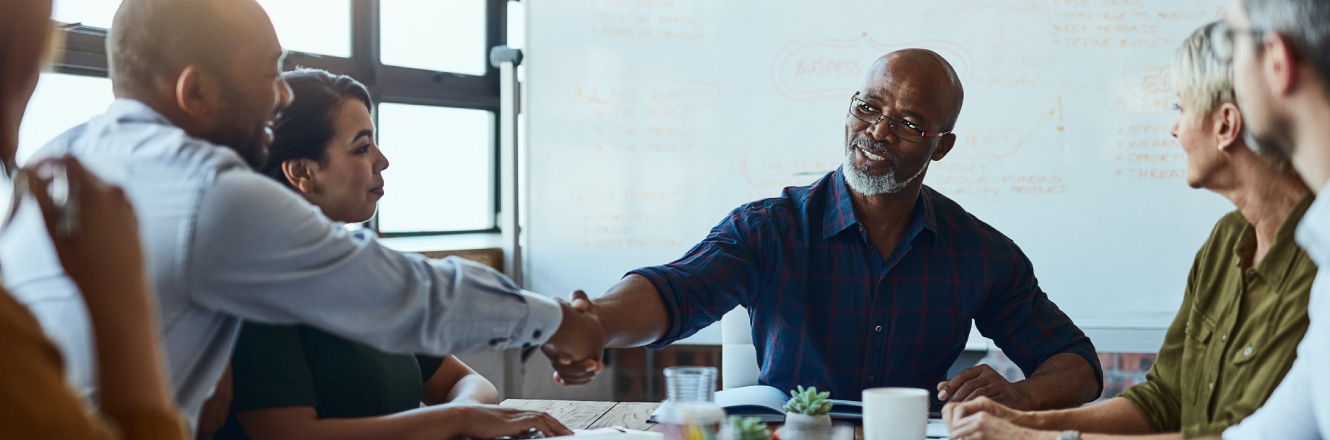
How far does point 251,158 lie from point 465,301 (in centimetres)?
35

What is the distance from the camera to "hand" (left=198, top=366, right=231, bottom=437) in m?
1.40

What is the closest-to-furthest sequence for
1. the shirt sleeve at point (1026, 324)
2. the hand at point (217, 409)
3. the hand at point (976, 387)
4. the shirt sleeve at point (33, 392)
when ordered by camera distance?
1. the shirt sleeve at point (33, 392)
2. the hand at point (217, 409)
3. the hand at point (976, 387)
4. the shirt sleeve at point (1026, 324)

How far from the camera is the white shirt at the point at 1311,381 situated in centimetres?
Result: 99

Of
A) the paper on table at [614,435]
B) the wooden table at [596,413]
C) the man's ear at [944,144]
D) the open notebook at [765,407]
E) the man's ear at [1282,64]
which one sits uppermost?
the man's ear at [1282,64]

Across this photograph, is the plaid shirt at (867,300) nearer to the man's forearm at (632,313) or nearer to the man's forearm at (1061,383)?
the man's forearm at (1061,383)

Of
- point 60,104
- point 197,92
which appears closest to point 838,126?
point 60,104

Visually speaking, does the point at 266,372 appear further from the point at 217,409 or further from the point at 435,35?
the point at 435,35

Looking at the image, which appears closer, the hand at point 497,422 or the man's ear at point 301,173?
the hand at point 497,422

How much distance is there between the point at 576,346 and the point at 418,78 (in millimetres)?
2202

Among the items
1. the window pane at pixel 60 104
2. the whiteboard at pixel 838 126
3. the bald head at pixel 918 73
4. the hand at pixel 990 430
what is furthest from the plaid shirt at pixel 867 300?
the window pane at pixel 60 104

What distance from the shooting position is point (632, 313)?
1889mm

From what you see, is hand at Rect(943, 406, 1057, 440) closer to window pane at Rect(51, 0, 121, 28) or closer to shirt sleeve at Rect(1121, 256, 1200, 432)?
shirt sleeve at Rect(1121, 256, 1200, 432)

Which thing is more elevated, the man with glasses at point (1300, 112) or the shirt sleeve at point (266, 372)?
the man with glasses at point (1300, 112)

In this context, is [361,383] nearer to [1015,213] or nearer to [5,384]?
[5,384]
